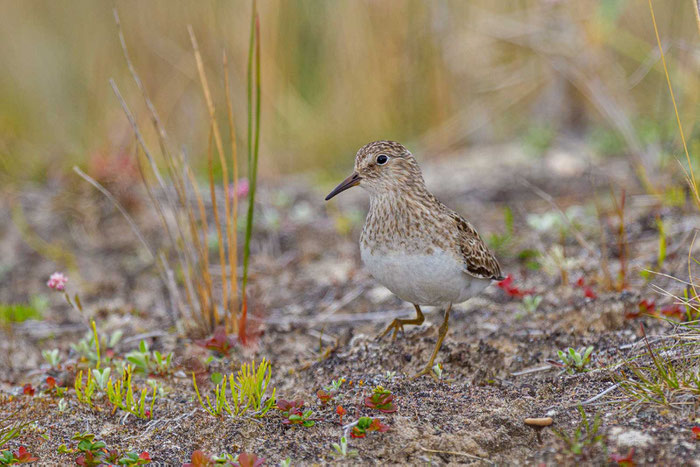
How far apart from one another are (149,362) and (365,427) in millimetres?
1510

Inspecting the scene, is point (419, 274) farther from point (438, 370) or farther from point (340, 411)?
point (340, 411)

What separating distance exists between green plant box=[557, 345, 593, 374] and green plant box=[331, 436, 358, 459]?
1270 mm

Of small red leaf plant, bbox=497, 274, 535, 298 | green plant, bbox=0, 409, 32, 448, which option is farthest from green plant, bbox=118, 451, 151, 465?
small red leaf plant, bbox=497, 274, 535, 298

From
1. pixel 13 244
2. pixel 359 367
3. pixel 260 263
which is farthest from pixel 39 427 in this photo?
pixel 13 244

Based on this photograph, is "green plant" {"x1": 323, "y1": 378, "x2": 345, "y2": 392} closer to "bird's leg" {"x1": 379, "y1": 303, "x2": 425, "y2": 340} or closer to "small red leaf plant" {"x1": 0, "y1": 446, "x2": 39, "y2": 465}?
"bird's leg" {"x1": 379, "y1": 303, "x2": 425, "y2": 340}

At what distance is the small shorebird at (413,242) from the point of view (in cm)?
386

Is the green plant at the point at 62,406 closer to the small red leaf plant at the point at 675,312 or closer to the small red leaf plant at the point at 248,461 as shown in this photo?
the small red leaf plant at the point at 248,461

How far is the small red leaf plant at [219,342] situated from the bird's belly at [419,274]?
102cm

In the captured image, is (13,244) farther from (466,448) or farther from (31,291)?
(466,448)

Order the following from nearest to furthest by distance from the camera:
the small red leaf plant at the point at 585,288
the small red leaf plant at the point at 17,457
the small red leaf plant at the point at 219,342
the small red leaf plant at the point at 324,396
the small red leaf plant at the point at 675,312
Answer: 1. the small red leaf plant at the point at 17,457
2. the small red leaf plant at the point at 324,396
3. the small red leaf plant at the point at 675,312
4. the small red leaf plant at the point at 219,342
5. the small red leaf plant at the point at 585,288

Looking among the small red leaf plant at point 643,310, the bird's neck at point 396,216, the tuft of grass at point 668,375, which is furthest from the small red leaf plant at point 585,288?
the bird's neck at point 396,216

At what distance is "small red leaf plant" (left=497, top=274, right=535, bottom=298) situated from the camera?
4.83 metres

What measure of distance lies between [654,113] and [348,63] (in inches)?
133

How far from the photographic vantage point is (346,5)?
816 cm
